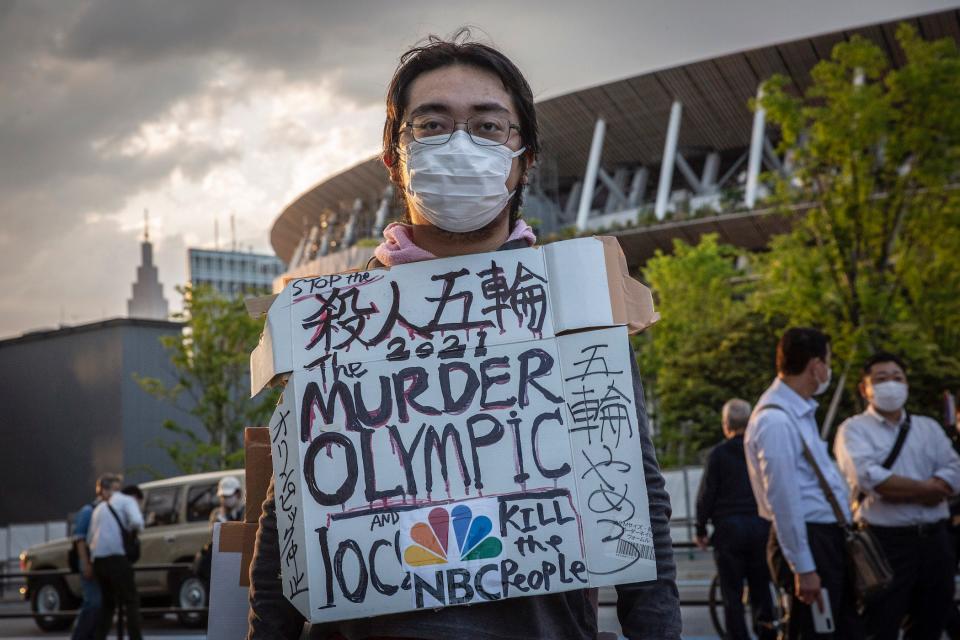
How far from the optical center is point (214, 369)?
3597 centimetres

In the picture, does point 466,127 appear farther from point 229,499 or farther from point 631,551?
point 229,499

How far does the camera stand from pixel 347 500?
2.33m

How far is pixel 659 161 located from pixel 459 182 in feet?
213

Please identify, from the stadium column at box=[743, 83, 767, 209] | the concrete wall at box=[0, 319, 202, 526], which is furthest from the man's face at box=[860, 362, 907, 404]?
the stadium column at box=[743, 83, 767, 209]

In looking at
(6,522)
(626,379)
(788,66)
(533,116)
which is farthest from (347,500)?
(788,66)

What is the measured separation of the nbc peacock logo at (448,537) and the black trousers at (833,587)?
165 inches

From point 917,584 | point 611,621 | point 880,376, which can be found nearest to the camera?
point 917,584

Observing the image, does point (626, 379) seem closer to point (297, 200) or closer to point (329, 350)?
point (329, 350)

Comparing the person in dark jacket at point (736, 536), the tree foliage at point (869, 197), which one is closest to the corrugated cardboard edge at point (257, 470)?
the person in dark jacket at point (736, 536)

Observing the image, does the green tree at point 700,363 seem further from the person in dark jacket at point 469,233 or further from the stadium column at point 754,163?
the person in dark jacket at point 469,233

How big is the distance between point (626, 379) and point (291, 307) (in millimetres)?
715

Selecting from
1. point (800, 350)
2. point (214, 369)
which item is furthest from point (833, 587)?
point (214, 369)

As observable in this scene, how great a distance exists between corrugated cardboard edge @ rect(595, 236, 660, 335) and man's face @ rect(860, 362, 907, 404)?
4.79 m

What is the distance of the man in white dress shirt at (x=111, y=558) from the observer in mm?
12148
